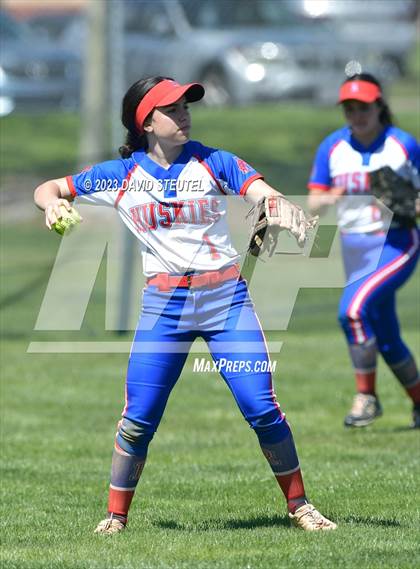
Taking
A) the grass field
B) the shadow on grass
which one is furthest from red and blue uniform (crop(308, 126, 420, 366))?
the shadow on grass

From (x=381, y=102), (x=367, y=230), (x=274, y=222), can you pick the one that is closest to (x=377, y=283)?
(x=367, y=230)

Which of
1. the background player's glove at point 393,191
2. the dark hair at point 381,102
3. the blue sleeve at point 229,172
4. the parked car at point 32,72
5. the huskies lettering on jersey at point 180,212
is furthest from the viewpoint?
the parked car at point 32,72

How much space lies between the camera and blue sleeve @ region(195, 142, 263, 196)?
6.20 meters

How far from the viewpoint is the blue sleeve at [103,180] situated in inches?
251

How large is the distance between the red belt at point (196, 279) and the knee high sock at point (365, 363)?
3381mm

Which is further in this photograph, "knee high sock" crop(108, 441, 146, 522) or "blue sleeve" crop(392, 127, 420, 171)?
"blue sleeve" crop(392, 127, 420, 171)

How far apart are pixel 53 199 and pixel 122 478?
4.58 feet

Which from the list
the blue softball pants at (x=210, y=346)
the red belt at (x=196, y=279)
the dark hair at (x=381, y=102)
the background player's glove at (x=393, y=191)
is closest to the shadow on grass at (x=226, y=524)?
the blue softball pants at (x=210, y=346)

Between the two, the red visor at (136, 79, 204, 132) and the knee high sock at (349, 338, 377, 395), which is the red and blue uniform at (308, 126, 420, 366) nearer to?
the knee high sock at (349, 338, 377, 395)

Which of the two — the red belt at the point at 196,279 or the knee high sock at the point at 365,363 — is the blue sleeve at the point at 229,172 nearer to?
the red belt at the point at 196,279

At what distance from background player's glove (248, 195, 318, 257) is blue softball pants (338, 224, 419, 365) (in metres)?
3.27

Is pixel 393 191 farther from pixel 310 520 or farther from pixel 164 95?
pixel 310 520

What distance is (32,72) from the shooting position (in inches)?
974

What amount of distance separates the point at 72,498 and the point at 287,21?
65.1 ft
